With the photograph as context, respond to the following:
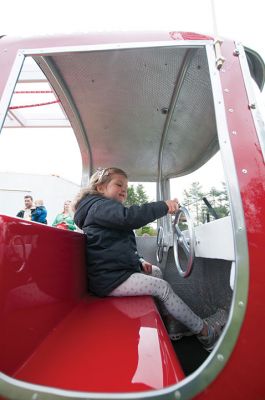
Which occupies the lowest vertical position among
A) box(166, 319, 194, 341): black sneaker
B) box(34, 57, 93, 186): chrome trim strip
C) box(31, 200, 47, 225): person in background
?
box(166, 319, 194, 341): black sneaker

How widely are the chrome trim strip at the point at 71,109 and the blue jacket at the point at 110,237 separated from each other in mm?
754

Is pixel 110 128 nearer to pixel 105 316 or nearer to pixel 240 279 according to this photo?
pixel 105 316

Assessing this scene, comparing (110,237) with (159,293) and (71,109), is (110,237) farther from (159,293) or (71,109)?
(71,109)

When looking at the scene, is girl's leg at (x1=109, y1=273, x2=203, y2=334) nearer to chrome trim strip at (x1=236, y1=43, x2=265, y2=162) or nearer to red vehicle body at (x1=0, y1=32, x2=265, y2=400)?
→ red vehicle body at (x1=0, y1=32, x2=265, y2=400)

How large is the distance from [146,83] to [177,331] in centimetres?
165

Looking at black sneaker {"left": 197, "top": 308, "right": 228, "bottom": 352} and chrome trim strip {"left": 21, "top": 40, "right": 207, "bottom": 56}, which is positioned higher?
chrome trim strip {"left": 21, "top": 40, "right": 207, "bottom": 56}

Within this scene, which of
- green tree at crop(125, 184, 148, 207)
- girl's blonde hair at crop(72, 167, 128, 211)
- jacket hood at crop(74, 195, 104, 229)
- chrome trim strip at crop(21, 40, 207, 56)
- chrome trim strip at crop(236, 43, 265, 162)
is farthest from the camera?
green tree at crop(125, 184, 148, 207)

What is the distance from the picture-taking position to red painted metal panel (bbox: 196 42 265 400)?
0.72m

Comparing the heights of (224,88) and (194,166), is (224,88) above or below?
below

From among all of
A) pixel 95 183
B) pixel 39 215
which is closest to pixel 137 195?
pixel 95 183

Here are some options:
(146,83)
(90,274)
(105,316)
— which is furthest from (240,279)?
(146,83)

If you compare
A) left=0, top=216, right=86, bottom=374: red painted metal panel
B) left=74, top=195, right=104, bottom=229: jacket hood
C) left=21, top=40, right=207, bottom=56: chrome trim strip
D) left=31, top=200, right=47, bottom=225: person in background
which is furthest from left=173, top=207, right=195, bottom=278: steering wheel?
left=31, top=200, right=47, bottom=225: person in background

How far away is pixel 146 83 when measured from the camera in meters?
1.70

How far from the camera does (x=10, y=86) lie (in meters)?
0.98
